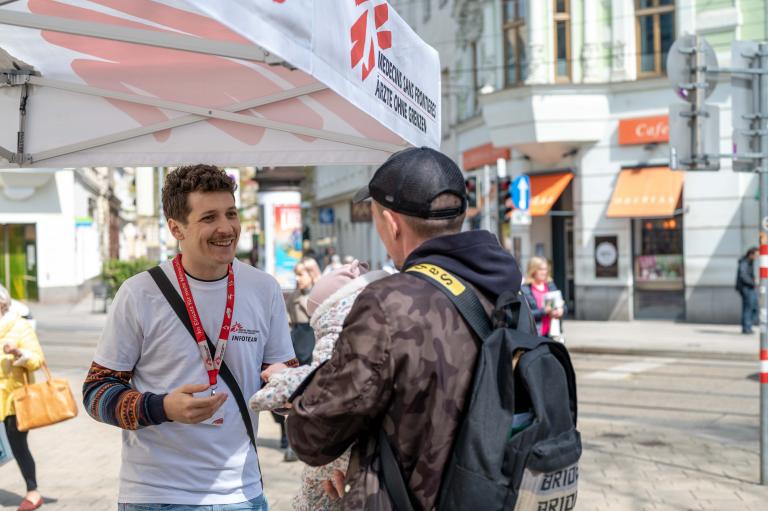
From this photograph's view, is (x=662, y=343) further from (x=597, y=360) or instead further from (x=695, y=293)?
(x=695, y=293)

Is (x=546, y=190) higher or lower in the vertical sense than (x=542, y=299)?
higher

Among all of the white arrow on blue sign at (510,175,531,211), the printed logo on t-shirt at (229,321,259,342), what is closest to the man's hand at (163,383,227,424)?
the printed logo on t-shirt at (229,321,259,342)

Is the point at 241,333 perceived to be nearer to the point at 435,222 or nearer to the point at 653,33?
the point at 435,222

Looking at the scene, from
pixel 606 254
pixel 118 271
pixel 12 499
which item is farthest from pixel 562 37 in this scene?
pixel 12 499

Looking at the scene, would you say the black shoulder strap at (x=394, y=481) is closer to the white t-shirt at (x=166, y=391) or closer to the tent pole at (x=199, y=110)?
the white t-shirt at (x=166, y=391)

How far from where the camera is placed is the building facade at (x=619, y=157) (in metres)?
20.8

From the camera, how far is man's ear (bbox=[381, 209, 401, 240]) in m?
2.37

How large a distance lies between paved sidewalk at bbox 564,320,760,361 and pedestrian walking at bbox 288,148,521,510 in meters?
14.4

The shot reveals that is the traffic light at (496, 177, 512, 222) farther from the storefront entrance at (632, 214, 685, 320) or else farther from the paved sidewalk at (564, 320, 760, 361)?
the storefront entrance at (632, 214, 685, 320)

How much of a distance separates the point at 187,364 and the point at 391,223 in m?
0.92

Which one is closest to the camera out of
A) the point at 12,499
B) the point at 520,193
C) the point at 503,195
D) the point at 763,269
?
the point at 12,499

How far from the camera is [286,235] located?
21.1m

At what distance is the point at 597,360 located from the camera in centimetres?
1563

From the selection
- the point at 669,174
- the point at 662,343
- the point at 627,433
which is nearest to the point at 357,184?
the point at 669,174
